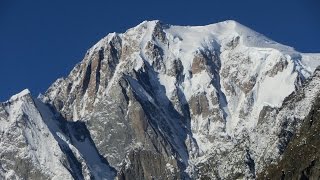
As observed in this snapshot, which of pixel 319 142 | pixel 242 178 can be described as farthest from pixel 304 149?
pixel 242 178

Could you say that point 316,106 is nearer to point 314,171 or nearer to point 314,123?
point 314,123

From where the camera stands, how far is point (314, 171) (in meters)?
182

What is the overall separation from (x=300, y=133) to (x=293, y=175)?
11244 mm

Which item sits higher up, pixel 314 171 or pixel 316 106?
pixel 316 106

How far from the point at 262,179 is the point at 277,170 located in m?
2.71

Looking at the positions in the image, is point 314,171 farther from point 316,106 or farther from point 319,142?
point 316,106

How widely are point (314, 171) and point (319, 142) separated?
18.5ft

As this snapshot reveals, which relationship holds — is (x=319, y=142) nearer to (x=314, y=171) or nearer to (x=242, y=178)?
(x=314, y=171)

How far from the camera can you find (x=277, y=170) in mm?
190500

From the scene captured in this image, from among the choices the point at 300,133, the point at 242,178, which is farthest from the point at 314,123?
the point at 242,178

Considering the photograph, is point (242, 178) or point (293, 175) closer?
point (293, 175)

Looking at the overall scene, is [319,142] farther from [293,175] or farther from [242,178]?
[242,178]

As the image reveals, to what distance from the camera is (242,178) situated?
199750mm

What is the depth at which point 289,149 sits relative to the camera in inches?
7554
